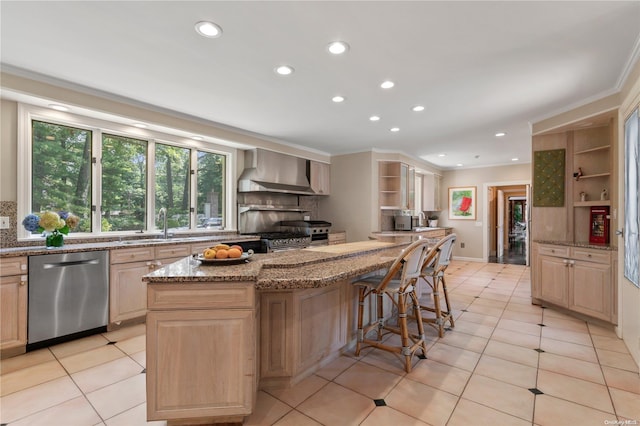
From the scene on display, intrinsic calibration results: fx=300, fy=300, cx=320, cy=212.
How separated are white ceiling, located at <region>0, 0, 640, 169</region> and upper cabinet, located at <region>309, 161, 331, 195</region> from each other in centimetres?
198

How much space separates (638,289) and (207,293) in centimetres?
329

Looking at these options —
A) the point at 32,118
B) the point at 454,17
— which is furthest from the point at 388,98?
the point at 32,118

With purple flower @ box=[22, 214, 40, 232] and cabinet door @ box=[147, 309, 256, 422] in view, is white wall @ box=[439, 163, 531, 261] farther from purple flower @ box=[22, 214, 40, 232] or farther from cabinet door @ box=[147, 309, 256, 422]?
purple flower @ box=[22, 214, 40, 232]

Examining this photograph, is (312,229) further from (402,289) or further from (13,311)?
(13,311)

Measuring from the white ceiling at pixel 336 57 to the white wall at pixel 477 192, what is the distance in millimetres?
3968

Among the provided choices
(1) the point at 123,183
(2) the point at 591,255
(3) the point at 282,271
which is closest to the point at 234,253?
(3) the point at 282,271

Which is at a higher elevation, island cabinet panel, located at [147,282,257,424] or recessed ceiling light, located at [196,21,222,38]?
recessed ceiling light, located at [196,21,222,38]

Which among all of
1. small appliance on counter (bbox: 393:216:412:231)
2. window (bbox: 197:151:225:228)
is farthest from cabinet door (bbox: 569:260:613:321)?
window (bbox: 197:151:225:228)

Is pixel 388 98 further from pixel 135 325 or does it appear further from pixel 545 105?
pixel 135 325

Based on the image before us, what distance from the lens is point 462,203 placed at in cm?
808

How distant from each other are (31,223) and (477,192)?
853cm

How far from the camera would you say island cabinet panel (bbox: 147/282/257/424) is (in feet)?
5.50

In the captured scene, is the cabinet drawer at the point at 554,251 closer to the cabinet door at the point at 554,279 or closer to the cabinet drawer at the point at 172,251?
the cabinet door at the point at 554,279

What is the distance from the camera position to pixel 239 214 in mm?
4957
